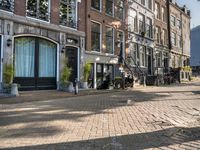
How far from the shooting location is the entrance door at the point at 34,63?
19.8 m

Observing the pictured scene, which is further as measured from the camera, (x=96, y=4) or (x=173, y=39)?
(x=173, y=39)

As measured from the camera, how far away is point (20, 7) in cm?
1970

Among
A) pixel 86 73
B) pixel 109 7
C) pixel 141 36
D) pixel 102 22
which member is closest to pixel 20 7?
pixel 86 73

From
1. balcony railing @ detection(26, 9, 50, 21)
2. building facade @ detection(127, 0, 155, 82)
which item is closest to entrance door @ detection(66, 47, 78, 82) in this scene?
balcony railing @ detection(26, 9, 50, 21)

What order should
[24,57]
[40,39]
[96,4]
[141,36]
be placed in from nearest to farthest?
[24,57] < [40,39] < [96,4] < [141,36]

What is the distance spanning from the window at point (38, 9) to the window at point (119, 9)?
10503mm

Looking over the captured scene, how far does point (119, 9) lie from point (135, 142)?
25.4 metres

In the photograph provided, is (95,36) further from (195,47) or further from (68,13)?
(195,47)

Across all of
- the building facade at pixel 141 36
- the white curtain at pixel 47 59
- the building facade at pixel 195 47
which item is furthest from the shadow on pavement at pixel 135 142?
the building facade at pixel 195 47

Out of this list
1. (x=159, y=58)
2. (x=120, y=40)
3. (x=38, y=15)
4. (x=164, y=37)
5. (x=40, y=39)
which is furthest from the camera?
(x=164, y=37)

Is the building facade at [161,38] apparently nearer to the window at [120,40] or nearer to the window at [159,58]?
the window at [159,58]

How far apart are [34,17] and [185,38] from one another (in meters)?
40.2

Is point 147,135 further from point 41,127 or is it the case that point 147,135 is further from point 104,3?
point 104,3

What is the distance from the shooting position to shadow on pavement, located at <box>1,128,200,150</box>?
23.1 ft
